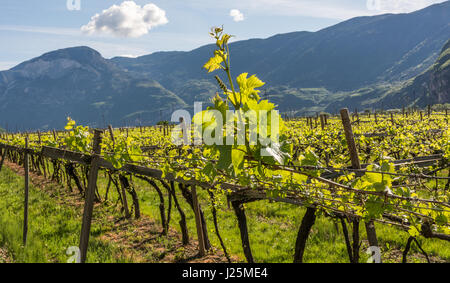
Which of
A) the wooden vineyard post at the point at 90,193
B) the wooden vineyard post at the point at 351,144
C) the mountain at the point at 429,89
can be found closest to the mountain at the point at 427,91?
the mountain at the point at 429,89

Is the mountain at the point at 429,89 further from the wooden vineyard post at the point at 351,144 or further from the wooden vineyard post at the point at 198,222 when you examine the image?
the wooden vineyard post at the point at 351,144

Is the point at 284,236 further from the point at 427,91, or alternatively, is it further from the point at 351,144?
the point at 427,91

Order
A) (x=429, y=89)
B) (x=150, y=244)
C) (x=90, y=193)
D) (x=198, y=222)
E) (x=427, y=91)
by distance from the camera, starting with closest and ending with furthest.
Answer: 1. (x=90, y=193)
2. (x=198, y=222)
3. (x=150, y=244)
4. (x=429, y=89)
5. (x=427, y=91)

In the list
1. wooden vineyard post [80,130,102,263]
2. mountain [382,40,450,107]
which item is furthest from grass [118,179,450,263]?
mountain [382,40,450,107]

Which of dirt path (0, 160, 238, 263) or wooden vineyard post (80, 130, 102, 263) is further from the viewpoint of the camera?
dirt path (0, 160, 238, 263)

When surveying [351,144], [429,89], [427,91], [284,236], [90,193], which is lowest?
[284,236]

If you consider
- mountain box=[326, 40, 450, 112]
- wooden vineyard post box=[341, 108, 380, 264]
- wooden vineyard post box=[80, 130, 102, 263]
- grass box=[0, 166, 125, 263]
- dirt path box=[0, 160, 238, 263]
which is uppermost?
mountain box=[326, 40, 450, 112]

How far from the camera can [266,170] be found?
163 centimetres

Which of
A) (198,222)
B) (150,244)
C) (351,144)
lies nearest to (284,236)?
(198,222)

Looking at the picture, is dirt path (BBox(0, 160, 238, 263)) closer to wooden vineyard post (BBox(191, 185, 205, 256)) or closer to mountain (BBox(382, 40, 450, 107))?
wooden vineyard post (BBox(191, 185, 205, 256))

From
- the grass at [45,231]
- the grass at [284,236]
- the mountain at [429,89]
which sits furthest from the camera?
the mountain at [429,89]

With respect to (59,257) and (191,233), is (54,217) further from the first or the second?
(191,233)

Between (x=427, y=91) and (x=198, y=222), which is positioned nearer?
(x=198, y=222)
